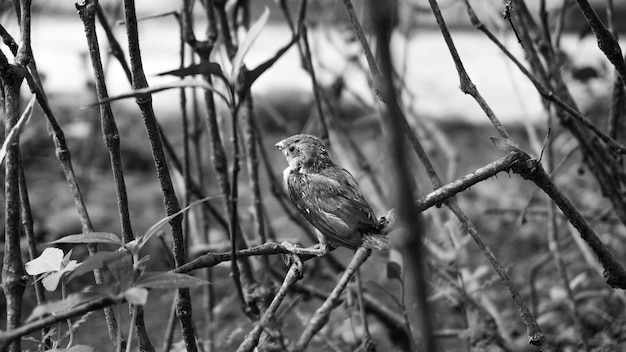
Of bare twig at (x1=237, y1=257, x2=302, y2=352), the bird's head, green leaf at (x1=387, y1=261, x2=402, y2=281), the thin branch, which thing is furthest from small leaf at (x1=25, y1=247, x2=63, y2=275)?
the thin branch

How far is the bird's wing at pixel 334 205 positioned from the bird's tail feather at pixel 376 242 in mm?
18

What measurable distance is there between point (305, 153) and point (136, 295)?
3.11 ft

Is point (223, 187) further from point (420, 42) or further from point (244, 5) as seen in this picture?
point (420, 42)

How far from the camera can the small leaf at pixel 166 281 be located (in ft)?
3.31

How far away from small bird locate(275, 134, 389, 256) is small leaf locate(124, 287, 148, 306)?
0.45 meters

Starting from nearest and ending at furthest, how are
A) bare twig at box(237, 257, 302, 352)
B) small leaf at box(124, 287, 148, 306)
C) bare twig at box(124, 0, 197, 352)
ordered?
small leaf at box(124, 287, 148, 306) < bare twig at box(237, 257, 302, 352) < bare twig at box(124, 0, 197, 352)

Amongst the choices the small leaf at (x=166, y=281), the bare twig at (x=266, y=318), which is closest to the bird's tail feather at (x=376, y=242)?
the bare twig at (x=266, y=318)

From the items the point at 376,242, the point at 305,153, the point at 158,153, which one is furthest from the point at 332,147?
the point at 158,153

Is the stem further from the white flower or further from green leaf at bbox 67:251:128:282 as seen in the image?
green leaf at bbox 67:251:128:282

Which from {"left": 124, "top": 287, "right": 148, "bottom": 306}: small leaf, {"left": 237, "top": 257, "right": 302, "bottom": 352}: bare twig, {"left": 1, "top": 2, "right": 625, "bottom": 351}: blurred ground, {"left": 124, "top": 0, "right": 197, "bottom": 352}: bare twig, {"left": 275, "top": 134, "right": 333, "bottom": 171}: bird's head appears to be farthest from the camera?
{"left": 1, "top": 2, "right": 625, "bottom": 351}: blurred ground

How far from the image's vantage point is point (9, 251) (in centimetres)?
119

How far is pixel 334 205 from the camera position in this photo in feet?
5.20

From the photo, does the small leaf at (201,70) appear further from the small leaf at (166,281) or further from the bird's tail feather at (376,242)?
the bird's tail feather at (376,242)

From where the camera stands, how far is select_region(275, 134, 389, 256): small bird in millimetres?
1503
